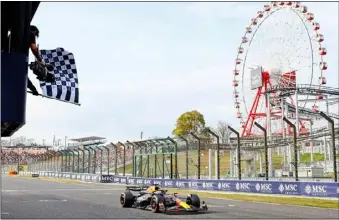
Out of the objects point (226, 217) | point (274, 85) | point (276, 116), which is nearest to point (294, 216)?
point (226, 217)

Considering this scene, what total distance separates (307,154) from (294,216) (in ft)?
204

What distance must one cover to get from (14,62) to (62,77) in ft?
3.03

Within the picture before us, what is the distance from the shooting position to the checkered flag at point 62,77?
3613 millimetres

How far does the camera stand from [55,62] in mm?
3746

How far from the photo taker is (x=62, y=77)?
148 inches

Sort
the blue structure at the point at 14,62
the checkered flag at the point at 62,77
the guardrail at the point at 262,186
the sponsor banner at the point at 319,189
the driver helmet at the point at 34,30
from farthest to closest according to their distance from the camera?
1. the guardrail at the point at 262,186
2. the sponsor banner at the point at 319,189
3. the checkered flag at the point at 62,77
4. the driver helmet at the point at 34,30
5. the blue structure at the point at 14,62

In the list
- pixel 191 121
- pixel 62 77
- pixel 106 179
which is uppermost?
pixel 191 121

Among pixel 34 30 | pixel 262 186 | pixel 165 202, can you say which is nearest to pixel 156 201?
pixel 165 202

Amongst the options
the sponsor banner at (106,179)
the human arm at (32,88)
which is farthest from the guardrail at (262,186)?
the human arm at (32,88)

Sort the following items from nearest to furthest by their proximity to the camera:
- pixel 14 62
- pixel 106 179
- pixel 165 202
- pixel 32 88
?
pixel 14 62, pixel 32 88, pixel 165 202, pixel 106 179

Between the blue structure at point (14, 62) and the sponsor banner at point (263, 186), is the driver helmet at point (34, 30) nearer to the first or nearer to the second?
the blue structure at point (14, 62)

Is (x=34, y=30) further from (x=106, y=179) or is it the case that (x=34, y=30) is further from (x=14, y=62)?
(x=106, y=179)

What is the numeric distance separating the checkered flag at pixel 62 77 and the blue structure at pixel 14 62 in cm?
60

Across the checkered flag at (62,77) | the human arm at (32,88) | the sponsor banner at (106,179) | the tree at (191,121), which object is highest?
the tree at (191,121)
